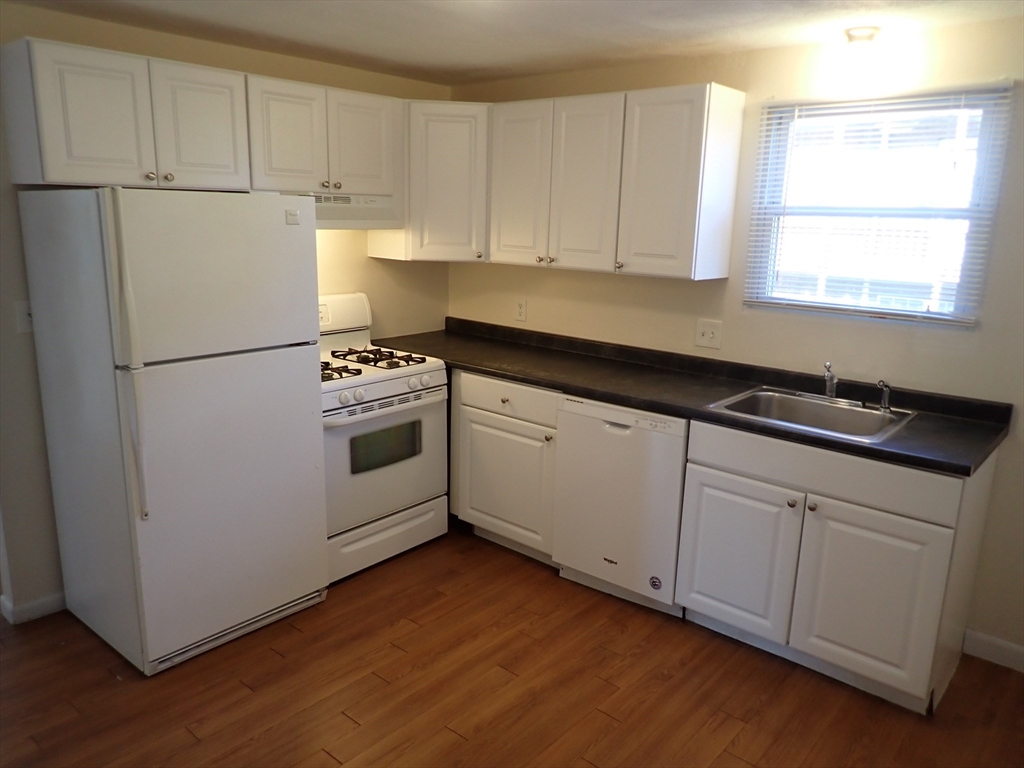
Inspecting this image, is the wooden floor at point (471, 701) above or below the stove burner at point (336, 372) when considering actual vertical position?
below

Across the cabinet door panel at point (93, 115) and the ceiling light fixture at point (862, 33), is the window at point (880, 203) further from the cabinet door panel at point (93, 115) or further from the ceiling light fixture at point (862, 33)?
the cabinet door panel at point (93, 115)

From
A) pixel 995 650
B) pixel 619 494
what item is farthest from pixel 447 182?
pixel 995 650

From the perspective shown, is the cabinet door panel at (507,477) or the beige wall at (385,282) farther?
the beige wall at (385,282)

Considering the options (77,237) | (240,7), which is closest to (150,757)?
(77,237)

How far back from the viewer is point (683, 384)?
302cm

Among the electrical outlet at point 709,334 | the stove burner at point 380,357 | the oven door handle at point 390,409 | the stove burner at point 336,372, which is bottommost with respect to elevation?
the oven door handle at point 390,409

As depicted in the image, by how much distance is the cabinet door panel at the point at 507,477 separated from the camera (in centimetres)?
317

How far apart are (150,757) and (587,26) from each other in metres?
2.77

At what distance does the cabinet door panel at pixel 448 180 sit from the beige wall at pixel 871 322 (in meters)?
0.48

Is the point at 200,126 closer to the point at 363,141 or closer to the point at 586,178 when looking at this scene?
the point at 363,141

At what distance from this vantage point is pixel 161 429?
233 centimetres

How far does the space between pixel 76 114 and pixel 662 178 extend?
2092mm

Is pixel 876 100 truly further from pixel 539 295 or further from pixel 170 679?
pixel 170 679

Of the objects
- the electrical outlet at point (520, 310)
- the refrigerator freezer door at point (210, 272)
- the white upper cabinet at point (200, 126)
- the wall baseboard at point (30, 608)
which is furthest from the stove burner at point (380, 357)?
the wall baseboard at point (30, 608)
